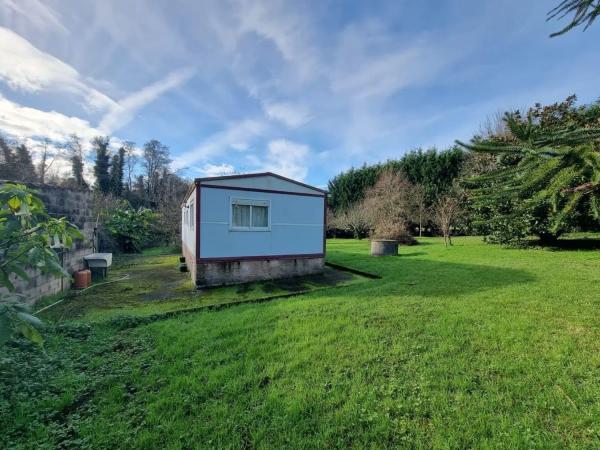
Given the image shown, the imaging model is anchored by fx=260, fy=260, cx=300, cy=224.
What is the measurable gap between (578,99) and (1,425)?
19.3m

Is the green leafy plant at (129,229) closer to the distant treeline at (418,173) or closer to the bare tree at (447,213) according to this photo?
the distant treeline at (418,173)

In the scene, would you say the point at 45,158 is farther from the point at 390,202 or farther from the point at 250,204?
the point at 390,202

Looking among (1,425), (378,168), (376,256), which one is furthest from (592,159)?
(378,168)

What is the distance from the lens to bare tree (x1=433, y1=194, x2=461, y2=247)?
15.5 meters

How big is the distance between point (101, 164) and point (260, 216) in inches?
1147

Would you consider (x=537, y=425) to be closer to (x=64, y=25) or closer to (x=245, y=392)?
(x=245, y=392)

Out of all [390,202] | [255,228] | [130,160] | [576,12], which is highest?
[130,160]

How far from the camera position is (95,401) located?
259 centimetres

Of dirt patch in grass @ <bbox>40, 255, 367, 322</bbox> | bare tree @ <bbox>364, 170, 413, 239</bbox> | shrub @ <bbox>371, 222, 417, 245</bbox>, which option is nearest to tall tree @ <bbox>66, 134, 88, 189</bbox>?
dirt patch in grass @ <bbox>40, 255, 367, 322</bbox>

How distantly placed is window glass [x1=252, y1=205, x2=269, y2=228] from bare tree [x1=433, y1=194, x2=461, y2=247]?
1171 centimetres

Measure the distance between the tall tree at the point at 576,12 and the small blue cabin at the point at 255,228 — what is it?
6.87 metres

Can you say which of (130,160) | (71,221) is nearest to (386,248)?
(71,221)

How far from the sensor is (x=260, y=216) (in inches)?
332

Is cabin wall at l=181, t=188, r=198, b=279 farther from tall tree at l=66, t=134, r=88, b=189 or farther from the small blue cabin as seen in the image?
tall tree at l=66, t=134, r=88, b=189
